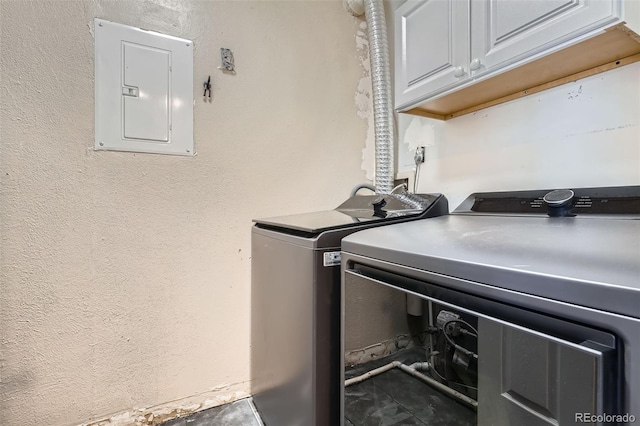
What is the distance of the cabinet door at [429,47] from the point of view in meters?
1.21

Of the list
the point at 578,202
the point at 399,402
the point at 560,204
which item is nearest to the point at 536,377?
the point at 399,402

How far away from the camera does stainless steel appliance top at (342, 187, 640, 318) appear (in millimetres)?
431

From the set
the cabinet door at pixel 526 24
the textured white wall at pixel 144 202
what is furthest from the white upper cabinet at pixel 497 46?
the textured white wall at pixel 144 202

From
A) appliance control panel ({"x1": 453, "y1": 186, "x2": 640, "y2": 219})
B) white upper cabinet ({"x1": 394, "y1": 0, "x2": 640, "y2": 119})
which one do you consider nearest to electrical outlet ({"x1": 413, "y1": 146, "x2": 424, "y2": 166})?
white upper cabinet ({"x1": 394, "y1": 0, "x2": 640, "y2": 119})

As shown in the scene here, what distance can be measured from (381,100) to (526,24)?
2.64 feet

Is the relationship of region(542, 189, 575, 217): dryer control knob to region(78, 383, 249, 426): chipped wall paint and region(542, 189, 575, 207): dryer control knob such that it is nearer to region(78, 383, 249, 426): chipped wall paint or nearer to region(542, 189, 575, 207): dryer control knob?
region(542, 189, 575, 207): dryer control knob

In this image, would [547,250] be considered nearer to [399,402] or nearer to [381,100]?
[399,402]

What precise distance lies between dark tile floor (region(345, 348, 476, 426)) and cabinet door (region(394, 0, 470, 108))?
108cm

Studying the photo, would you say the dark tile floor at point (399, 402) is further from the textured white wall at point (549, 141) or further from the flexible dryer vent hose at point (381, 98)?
the flexible dryer vent hose at point (381, 98)

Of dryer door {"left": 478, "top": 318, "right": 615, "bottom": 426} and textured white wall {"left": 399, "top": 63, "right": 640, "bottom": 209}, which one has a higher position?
textured white wall {"left": 399, "top": 63, "right": 640, "bottom": 209}

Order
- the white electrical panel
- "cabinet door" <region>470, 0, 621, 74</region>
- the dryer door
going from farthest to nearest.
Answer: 1. the white electrical panel
2. "cabinet door" <region>470, 0, 621, 74</region>
3. the dryer door

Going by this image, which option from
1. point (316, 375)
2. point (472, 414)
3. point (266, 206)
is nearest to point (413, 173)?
point (266, 206)

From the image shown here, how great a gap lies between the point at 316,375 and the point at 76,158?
1269 mm

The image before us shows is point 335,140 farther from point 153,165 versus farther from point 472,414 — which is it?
point 472,414
